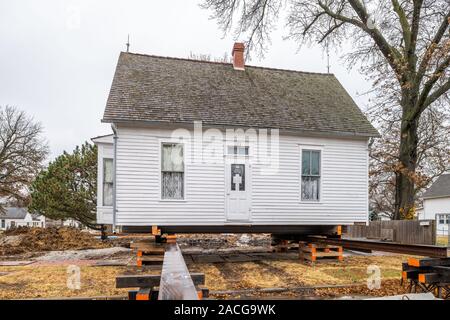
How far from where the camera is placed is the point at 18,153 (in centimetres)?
3322

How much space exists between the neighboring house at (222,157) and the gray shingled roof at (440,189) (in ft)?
109

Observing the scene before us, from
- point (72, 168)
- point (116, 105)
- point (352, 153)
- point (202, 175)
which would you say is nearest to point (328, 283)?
point (202, 175)

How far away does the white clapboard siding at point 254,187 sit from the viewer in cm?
1132

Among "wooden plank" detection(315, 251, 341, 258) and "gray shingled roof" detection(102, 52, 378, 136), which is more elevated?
"gray shingled roof" detection(102, 52, 378, 136)

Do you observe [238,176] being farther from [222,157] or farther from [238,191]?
[222,157]

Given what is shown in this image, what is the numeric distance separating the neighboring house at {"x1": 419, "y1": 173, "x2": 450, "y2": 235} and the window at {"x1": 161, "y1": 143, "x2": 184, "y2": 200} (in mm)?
36437

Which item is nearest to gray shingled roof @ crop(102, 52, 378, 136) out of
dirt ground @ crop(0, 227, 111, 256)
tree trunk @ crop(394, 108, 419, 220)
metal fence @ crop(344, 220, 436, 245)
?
tree trunk @ crop(394, 108, 419, 220)

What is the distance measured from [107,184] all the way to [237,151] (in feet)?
16.7

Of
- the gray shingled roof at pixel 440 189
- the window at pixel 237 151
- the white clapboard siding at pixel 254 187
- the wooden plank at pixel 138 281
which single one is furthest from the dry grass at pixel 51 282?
the gray shingled roof at pixel 440 189

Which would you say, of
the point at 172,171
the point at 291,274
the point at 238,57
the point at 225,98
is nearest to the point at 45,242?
the point at 172,171

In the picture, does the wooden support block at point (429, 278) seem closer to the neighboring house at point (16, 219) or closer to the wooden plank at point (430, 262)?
the wooden plank at point (430, 262)

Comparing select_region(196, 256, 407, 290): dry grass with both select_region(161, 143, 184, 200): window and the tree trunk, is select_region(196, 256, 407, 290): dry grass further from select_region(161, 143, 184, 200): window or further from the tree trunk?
the tree trunk

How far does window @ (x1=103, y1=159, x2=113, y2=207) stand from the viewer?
1299cm
